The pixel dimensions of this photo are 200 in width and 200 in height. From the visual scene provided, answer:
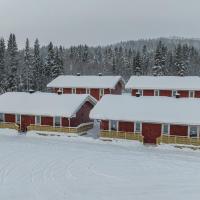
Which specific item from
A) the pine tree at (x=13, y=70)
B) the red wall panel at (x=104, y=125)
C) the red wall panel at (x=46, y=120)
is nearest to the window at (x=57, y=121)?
the red wall panel at (x=46, y=120)

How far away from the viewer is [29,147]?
32.3 m

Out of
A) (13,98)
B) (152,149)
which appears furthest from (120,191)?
(13,98)

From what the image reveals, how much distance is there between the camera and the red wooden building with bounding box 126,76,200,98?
53594mm

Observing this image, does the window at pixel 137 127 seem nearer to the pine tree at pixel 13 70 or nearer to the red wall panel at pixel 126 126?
the red wall panel at pixel 126 126

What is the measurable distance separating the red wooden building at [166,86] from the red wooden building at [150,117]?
57.7ft

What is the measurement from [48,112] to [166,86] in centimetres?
2377

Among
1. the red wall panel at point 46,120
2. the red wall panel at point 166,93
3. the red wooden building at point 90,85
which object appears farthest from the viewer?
the red wooden building at point 90,85

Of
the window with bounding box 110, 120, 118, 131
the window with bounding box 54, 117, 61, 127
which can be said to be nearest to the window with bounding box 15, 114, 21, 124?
the window with bounding box 54, 117, 61, 127

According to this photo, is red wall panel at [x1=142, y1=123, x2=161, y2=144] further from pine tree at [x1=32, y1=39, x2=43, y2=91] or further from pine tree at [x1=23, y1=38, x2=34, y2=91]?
pine tree at [x1=32, y1=39, x2=43, y2=91]

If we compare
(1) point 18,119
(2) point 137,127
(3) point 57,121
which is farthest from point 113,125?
(1) point 18,119

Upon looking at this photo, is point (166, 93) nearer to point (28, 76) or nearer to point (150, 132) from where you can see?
point (150, 132)

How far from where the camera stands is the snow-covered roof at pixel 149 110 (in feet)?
108

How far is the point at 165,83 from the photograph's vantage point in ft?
183

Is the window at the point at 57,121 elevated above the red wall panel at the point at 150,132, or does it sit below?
above
